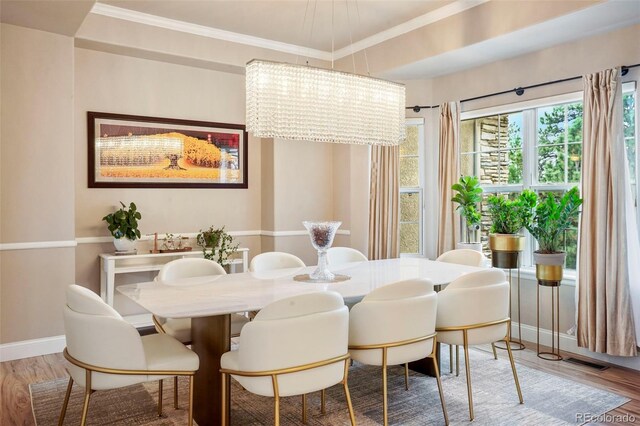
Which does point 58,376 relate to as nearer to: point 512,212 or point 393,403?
point 393,403

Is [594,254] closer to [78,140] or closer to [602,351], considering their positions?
[602,351]

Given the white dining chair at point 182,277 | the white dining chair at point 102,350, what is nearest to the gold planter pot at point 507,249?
the white dining chair at point 182,277

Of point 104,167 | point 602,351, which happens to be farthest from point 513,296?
point 104,167

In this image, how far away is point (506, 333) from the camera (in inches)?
118

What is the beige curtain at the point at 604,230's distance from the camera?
364 centimetres

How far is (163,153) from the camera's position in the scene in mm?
4965

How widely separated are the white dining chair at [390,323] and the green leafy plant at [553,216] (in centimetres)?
173

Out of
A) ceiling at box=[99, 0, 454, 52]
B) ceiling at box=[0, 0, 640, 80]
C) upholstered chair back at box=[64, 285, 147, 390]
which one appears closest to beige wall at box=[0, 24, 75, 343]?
ceiling at box=[0, 0, 640, 80]

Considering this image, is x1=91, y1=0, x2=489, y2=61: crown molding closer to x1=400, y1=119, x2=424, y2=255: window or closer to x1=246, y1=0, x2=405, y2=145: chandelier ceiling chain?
x1=400, y1=119, x2=424, y2=255: window

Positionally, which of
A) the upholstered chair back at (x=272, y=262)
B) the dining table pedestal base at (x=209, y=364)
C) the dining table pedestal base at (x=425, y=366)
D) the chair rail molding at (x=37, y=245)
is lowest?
the dining table pedestal base at (x=425, y=366)

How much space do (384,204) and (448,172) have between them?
772 millimetres

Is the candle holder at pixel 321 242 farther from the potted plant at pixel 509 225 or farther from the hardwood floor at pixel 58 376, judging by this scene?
the hardwood floor at pixel 58 376

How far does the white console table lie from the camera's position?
171 inches

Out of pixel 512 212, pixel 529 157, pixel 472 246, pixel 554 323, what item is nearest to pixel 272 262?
pixel 472 246
